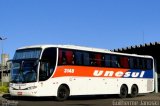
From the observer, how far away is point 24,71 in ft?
73.5

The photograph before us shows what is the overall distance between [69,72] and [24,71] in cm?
269

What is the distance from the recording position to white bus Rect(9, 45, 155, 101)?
2219 centimetres

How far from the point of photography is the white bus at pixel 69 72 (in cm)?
2219

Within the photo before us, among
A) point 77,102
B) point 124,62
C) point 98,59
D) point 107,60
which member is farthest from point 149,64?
point 77,102

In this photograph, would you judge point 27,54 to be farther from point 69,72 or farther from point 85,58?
point 85,58

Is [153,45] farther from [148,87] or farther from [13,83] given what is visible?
[13,83]

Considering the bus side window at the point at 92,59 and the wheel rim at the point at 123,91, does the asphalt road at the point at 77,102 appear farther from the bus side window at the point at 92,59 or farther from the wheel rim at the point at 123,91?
→ the wheel rim at the point at 123,91

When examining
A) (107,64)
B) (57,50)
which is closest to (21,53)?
(57,50)

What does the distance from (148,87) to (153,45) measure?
16.5ft

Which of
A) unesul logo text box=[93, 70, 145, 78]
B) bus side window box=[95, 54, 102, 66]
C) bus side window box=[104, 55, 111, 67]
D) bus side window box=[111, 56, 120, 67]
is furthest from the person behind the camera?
bus side window box=[111, 56, 120, 67]

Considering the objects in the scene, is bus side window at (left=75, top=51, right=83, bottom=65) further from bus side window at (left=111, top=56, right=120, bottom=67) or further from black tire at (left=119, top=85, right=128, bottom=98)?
black tire at (left=119, top=85, right=128, bottom=98)

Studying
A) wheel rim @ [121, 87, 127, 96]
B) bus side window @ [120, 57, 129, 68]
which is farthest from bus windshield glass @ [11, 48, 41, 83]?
wheel rim @ [121, 87, 127, 96]

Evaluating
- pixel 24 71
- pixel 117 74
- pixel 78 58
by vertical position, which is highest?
pixel 78 58

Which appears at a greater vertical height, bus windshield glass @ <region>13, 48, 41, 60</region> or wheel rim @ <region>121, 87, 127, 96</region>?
bus windshield glass @ <region>13, 48, 41, 60</region>
